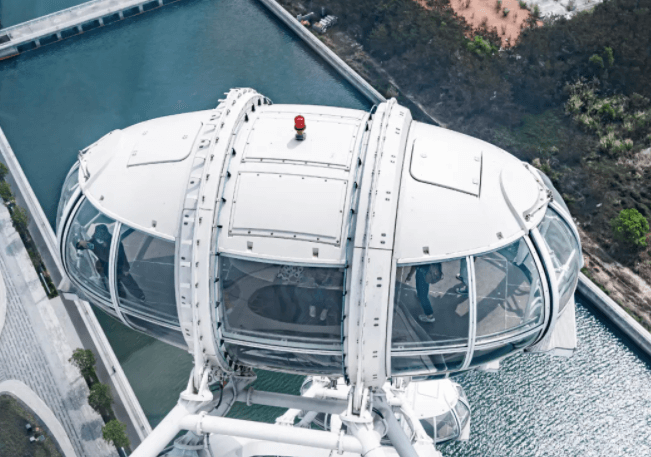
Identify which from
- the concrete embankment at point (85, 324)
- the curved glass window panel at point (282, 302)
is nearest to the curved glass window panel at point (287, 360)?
the curved glass window panel at point (282, 302)

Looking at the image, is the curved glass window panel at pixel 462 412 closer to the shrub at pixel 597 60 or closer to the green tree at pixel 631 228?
the green tree at pixel 631 228

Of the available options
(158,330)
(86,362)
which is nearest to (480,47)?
(86,362)

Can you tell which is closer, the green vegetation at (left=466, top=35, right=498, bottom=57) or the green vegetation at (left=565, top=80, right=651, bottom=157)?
the green vegetation at (left=565, top=80, right=651, bottom=157)

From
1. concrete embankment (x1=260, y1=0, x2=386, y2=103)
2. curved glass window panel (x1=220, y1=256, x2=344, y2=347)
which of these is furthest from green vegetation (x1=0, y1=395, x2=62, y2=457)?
concrete embankment (x1=260, y1=0, x2=386, y2=103)

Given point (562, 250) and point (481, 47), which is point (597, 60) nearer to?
point (481, 47)

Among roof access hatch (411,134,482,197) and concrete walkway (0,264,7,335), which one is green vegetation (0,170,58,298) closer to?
concrete walkway (0,264,7,335)
